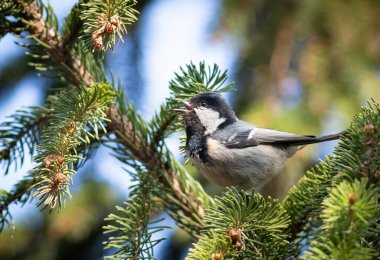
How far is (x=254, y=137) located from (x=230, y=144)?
0.56 feet

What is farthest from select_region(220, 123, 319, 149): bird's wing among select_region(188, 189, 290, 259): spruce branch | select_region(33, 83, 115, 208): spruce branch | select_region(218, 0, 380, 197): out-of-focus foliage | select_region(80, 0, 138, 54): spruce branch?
select_region(80, 0, 138, 54): spruce branch

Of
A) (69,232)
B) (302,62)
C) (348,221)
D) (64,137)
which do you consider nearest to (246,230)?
(348,221)

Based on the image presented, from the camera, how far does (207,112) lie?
2678 mm

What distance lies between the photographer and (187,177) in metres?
2.33

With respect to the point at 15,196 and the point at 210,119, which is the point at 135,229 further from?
the point at 210,119

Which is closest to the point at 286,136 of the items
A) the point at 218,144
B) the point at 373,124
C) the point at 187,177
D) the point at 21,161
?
the point at 218,144

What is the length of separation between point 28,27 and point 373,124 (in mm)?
1491

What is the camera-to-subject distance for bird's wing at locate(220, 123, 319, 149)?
8.73 feet

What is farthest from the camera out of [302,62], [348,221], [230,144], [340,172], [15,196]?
[302,62]

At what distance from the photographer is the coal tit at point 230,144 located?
2508 millimetres

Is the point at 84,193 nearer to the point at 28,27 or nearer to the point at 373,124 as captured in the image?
the point at 28,27

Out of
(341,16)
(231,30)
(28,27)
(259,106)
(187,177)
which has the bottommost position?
(187,177)

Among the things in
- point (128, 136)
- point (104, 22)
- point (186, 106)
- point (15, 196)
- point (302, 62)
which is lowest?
point (15, 196)

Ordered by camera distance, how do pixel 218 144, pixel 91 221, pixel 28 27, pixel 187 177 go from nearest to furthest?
pixel 28 27, pixel 187 177, pixel 218 144, pixel 91 221
